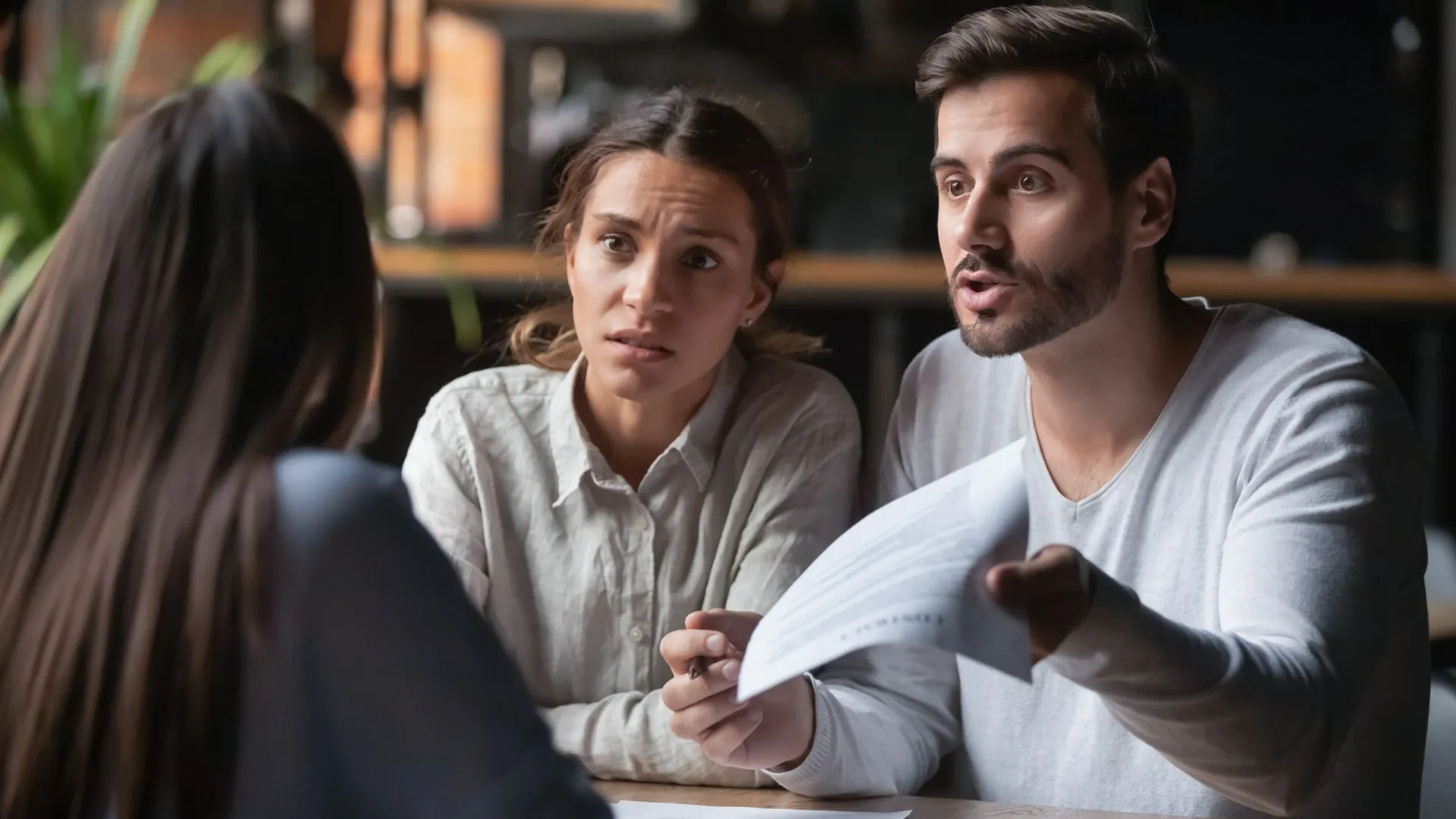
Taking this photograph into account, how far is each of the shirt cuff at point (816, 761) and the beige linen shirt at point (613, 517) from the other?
0.49 ft

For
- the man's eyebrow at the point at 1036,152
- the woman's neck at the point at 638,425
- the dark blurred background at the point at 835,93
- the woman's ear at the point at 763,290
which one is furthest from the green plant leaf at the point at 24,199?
the dark blurred background at the point at 835,93

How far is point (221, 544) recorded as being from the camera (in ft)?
2.23

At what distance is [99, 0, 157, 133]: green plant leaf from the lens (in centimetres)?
168

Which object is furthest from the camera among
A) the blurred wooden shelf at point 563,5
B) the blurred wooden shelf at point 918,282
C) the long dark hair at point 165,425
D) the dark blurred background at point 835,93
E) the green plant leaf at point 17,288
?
the blurred wooden shelf at point 563,5

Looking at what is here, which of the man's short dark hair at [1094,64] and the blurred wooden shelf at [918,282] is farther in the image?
the blurred wooden shelf at [918,282]

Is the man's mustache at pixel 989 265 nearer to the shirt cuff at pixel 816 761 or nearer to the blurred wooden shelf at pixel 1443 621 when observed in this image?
the shirt cuff at pixel 816 761

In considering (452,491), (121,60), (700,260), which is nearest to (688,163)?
(700,260)

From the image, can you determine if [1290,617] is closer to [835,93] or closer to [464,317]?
[464,317]

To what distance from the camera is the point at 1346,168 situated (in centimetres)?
458

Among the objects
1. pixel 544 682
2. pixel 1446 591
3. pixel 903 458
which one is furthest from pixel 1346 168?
pixel 544 682

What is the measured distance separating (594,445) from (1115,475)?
431mm

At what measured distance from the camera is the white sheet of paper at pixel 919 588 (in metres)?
0.78

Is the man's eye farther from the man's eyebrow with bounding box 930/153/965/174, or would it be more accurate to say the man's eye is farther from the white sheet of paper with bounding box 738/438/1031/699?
the white sheet of paper with bounding box 738/438/1031/699

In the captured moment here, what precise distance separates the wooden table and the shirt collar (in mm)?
279
